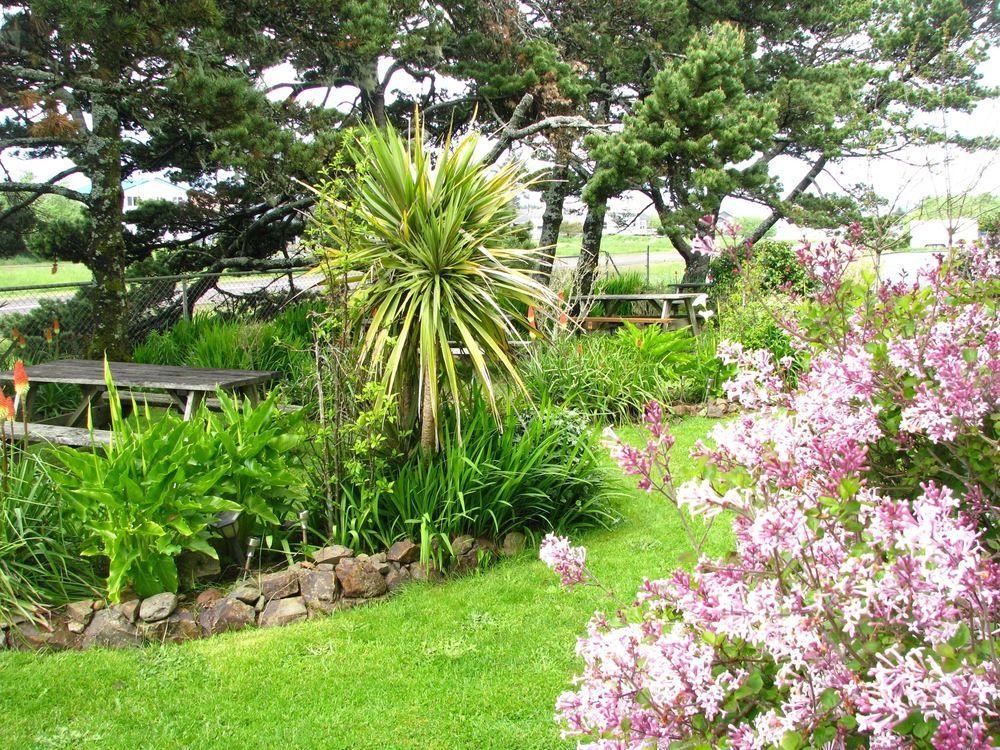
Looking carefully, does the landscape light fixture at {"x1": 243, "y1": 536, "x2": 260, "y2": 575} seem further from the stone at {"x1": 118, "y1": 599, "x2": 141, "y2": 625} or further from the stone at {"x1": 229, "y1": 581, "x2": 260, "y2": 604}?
the stone at {"x1": 118, "y1": 599, "x2": 141, "y2": 625}

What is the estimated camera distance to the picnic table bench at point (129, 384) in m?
5.64

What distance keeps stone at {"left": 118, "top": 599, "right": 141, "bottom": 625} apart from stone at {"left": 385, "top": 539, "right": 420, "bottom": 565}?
4.11ft

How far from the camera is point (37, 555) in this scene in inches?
163

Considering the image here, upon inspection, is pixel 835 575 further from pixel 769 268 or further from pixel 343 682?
pixel 769 268

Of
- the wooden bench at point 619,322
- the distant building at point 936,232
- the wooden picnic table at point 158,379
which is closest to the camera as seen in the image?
the distant building at point 936,232

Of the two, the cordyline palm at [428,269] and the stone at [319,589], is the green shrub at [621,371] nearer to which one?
the cordyline palm at [428,269]

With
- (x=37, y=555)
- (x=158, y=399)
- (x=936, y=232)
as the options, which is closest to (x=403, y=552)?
(x=37, y=555)

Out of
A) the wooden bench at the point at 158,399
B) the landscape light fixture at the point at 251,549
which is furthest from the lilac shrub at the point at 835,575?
the wooden bench at the point at 158,399

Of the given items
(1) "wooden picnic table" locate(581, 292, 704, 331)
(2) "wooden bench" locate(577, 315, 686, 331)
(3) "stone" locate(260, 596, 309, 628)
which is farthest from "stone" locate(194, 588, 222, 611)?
(2) "wooden bench" locate(577, 315, 686, 331)

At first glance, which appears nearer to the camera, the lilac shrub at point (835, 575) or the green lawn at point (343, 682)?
the lilac shrub at point (835, 575)

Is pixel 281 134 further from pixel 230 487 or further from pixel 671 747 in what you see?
pixel 671 747

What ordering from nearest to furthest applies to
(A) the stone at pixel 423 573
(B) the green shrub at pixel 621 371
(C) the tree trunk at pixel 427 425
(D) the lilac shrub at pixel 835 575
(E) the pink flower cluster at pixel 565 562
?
1. (D) the lilac shrub at pixel 835 575
2. (E) the pink flower cluster at pixel 565 562
3. (A) the stone at pixel 423 573
4. (C) the tree trunk at pixel 427 425
5. (B) the green shrub at pixel 621 371

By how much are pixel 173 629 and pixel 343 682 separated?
101 centimetres

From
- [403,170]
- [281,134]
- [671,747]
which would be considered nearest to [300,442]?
[403,170]
